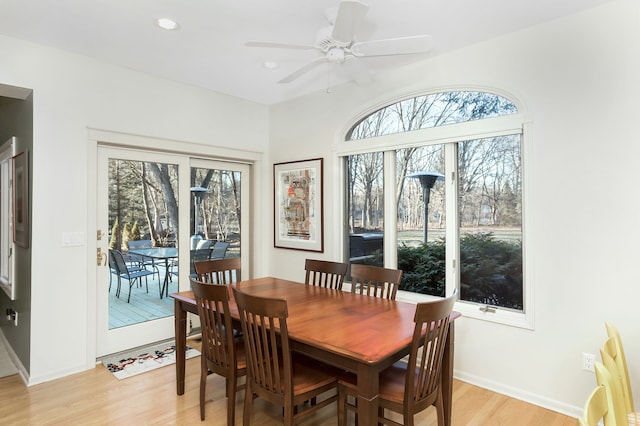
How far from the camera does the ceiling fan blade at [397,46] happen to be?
217 cm

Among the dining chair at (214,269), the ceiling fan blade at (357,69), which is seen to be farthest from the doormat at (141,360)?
the ceiling fan blade at (357,69)

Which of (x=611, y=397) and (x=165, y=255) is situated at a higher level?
(x=165, y=255)

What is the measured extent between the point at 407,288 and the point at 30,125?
138 inches

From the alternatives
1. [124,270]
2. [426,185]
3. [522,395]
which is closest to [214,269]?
[124,270]

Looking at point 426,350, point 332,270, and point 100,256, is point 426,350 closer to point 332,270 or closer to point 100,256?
point 332,270

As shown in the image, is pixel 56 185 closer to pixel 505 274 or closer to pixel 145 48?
pixel 145 48

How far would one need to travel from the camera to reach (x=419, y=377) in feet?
6.02

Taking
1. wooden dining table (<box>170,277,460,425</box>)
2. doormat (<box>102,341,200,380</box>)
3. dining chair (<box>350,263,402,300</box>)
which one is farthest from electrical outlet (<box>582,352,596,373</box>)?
doormat (<box>102,341,200,380</box>)

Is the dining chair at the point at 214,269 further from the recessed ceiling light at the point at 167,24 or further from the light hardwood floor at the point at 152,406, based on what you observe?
the recessed ceiling light at the point at 167,24

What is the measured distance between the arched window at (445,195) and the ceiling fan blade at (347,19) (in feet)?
4.30

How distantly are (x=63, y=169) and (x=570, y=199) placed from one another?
12.8 ft

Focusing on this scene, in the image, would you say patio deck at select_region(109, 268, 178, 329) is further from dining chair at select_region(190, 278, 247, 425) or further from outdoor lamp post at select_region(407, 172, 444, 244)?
outdoor lamp post at select_region(407, 172, 444, 244)

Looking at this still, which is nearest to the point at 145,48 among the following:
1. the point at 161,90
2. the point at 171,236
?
the point at 161,90

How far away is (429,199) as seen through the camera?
3.33 metres
